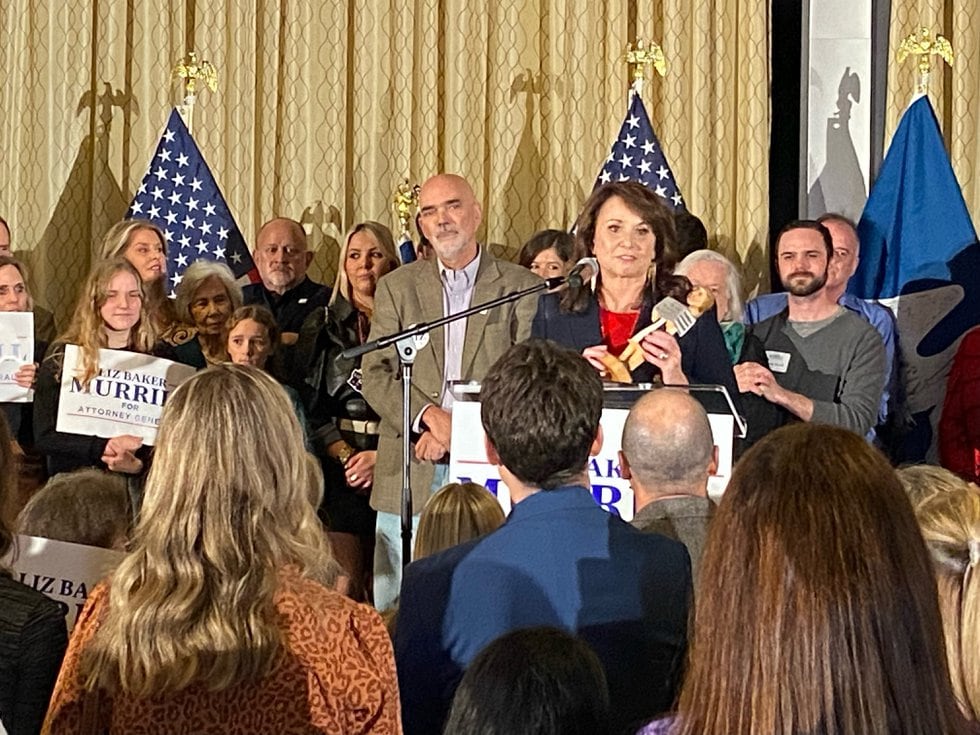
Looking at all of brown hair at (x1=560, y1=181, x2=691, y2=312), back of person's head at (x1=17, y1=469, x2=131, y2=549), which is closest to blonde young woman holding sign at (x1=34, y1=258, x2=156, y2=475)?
brown hair at (x1=560, y1=181, x2=691, y2=312)

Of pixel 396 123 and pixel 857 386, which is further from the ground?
pixel 396 123

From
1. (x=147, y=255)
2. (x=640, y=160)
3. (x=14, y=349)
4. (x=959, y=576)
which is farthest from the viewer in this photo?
(x=640, y=160)

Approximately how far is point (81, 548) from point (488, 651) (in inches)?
54.8

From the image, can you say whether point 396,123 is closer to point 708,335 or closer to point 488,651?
point 708,335

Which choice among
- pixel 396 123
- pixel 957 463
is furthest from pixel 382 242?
pixel 957 463

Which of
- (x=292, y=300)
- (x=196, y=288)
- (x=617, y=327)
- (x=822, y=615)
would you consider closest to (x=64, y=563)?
(x=822, y=615)

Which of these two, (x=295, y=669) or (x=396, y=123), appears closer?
(x=295, y=669)

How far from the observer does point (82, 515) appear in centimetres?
311

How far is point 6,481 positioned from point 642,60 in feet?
17.7

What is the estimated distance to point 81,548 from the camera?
308cm

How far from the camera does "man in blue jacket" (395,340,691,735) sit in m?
2.63

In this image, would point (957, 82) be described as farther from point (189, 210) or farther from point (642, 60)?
point (189, 210)

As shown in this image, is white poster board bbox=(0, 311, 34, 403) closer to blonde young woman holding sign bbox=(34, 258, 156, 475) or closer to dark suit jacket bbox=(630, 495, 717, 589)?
blonde young woman holding sign bbox=(34, 258, 156, 475)

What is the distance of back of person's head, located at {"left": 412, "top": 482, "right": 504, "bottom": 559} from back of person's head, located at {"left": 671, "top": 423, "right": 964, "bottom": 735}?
1423 mm
